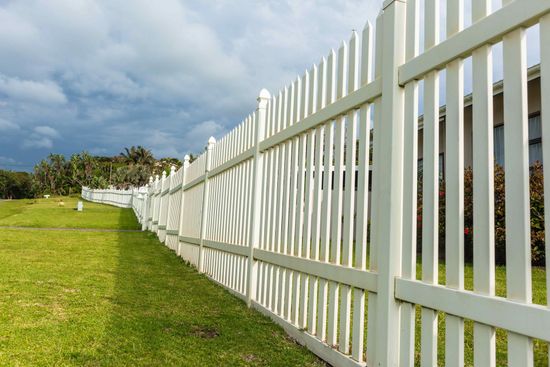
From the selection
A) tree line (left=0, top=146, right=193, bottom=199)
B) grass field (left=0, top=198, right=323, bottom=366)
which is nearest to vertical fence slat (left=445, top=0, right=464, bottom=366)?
grass field (left=0, top=198, right=323, bottom=366)

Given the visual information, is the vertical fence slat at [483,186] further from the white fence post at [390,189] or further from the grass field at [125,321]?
the grass field at [125,321]

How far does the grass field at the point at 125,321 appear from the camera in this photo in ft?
10.7

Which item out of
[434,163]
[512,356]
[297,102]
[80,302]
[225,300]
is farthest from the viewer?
[225,300]

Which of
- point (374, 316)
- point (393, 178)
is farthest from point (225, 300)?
point (393, 178)

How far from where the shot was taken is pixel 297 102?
4.19m

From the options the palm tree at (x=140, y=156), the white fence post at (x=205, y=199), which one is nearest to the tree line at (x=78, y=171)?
the palm tree at (x=140, y=156)

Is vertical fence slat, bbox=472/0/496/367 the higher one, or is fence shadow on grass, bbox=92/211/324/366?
vertical fence slat, bbox=472/0/496/367

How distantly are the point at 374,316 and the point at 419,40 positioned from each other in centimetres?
158

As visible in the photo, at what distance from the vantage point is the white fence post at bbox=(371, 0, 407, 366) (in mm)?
2529

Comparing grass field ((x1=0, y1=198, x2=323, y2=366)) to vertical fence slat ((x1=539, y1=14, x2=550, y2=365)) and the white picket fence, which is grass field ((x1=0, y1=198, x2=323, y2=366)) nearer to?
the white picket fence

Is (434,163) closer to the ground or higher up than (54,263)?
higher up

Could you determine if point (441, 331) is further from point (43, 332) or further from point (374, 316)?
point (43, 332)

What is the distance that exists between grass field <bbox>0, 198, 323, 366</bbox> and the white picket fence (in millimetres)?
373

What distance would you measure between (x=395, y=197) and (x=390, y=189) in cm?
5
